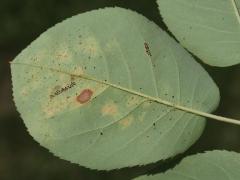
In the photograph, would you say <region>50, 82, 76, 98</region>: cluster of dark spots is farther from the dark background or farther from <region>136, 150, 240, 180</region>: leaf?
the dark background

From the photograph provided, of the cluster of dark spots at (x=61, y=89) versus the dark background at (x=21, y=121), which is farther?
the dark background at (x=21, y=121)

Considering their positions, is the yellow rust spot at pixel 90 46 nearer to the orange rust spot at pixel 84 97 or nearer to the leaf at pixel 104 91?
the leaf at pixel 104 91

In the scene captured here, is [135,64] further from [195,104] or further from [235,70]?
[235,70]

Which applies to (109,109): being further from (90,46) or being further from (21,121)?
(21,121)

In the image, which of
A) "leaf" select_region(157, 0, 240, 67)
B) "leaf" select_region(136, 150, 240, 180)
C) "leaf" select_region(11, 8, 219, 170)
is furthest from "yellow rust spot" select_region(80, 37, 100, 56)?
"leaf" select_region(136, 150, 240, 180)

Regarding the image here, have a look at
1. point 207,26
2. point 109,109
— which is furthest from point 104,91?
point 207,26

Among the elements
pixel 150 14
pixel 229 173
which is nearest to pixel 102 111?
pixel 229 173

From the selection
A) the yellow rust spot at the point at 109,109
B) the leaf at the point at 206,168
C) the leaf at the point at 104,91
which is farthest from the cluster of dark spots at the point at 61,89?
the leaf at the point at 206,168
